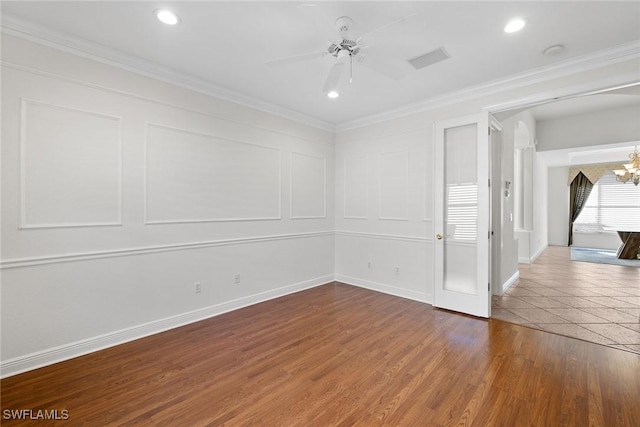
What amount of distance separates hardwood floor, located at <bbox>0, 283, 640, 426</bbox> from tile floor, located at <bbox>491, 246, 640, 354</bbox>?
12.3 inches

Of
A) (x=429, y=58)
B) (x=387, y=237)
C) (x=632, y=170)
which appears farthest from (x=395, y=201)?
(x=632, y=170)

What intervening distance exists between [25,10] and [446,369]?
14.8ft

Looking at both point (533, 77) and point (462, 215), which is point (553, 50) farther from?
point (462, 215)

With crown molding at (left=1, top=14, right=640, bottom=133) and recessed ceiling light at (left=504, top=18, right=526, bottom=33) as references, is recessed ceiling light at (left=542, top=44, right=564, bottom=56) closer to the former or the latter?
crown molding at (left=1, top=14, right=640, bottom=133)

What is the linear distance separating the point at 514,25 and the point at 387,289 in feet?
12.0

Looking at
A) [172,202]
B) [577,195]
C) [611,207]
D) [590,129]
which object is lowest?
[172,202]

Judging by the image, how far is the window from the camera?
887 cm

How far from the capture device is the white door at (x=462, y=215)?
3.54 metres

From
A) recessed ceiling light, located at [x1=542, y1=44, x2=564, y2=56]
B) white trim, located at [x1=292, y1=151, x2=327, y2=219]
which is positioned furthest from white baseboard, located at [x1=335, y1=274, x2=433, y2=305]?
recessed ceiling light, located at [x1=542, y1=44, x2=564, y2=56]

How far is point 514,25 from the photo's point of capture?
7.91 ft

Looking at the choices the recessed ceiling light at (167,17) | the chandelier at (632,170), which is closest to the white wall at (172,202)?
the recessed ceiling light at (167,17)

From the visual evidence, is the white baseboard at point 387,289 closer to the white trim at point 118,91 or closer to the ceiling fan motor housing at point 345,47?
the white trim at point 118,91

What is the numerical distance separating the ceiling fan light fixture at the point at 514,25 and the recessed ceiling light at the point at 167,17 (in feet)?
9.08

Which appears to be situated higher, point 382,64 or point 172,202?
point 382,64
